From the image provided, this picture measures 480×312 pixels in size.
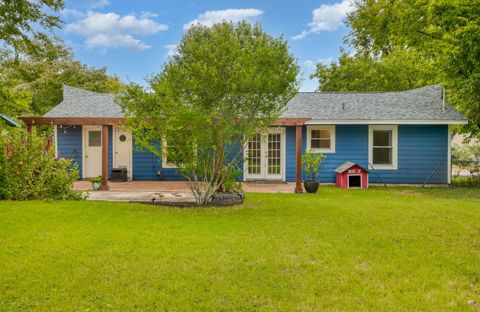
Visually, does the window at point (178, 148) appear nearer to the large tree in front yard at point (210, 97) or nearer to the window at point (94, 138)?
the large tree in front yard at point (210, 97)

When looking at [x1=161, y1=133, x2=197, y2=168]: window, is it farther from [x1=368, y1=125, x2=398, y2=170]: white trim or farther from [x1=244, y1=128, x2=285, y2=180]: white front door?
[x1=368, y1=125, x2=398, y2=170]: white trim

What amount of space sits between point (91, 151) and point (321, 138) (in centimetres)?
821

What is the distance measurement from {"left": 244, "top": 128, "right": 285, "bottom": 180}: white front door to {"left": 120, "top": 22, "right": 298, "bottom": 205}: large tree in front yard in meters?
4.72

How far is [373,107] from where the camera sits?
1227cm

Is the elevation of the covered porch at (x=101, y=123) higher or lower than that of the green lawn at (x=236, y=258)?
higher

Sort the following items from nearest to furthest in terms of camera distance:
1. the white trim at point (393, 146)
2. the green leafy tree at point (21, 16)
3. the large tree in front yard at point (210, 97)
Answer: the green leafy tree at point (21, 16), the large tree in front yard at point (210, 97), the white trim at point (393, 146)

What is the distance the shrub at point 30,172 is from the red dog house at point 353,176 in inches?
304

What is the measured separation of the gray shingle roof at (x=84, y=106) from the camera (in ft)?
39.2

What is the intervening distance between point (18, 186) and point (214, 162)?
450 centimetres

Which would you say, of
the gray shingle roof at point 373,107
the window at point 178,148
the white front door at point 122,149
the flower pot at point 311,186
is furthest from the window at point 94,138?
the flower pot at point 311,186

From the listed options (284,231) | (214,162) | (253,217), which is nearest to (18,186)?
(214,162)

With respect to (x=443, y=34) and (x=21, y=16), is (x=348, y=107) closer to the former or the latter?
(x=443, y=34)

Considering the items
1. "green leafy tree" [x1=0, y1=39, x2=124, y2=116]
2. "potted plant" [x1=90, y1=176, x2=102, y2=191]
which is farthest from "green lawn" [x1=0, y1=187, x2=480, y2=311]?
"green leafy tree" [x1=0, y1=39, x2=124, y2=116]

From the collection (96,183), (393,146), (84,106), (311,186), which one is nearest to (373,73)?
(393,146)
